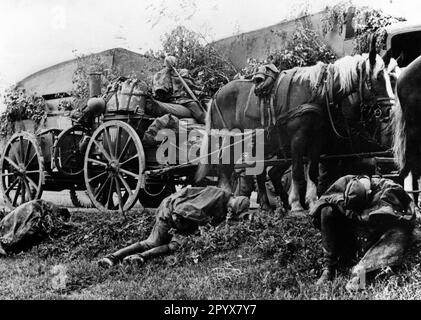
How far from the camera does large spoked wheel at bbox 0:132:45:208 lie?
9086 millimetres

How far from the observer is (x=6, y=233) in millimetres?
7027

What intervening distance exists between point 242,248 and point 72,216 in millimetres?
3314

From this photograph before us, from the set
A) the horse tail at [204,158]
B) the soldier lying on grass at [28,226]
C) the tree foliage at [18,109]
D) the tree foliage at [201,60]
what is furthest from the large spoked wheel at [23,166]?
the tree foliage at [201,60]

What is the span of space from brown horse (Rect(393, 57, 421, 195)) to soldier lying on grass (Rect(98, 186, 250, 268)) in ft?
5.86

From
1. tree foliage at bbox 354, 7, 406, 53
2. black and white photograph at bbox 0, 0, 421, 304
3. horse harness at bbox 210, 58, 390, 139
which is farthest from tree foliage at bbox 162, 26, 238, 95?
horse harness at bbox 210, 58, 390, 139

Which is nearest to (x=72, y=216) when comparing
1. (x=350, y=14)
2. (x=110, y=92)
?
(x=110, y=92)

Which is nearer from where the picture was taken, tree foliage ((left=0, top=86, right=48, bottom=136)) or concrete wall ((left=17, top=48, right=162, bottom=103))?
tree foliage ((left=0, top=86, right=48, bottom=136))

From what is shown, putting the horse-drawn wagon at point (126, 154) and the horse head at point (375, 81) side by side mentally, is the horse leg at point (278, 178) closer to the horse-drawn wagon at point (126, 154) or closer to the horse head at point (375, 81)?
the horse-drawn wagon at point (126, 154)

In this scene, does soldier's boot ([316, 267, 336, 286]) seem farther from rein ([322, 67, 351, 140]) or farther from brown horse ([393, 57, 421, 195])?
rein ([322, 67, 351, 140])

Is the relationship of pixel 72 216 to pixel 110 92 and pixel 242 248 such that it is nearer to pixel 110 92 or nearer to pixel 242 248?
pixel 110 92

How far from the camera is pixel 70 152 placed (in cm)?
873

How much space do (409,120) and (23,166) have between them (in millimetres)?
6450

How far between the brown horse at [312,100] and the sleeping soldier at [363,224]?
1.74 metres

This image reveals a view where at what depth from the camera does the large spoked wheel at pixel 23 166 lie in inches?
358
